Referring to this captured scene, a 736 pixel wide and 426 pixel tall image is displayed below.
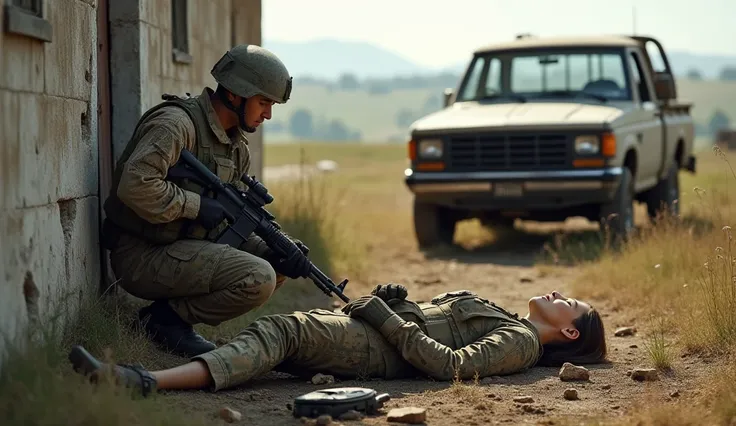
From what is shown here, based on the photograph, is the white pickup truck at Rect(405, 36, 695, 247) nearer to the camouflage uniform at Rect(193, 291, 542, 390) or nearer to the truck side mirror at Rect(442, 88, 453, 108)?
the truck side mirror at Rect(442, 88, 453, 108)

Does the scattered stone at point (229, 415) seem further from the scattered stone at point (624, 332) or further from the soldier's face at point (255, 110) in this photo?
the scattered stone at point (624, 332)

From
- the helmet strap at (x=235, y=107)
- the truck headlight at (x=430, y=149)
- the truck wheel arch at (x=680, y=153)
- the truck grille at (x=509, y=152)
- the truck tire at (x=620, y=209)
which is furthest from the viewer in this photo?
the truck wheel arch at (x=680, y=153)

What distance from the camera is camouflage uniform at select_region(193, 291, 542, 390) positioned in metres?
5.31

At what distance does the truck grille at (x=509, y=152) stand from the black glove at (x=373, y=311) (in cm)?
581

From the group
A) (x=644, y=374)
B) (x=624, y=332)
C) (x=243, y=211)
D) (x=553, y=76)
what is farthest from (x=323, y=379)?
(x=553, y=76)

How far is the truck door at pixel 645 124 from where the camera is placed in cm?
1193

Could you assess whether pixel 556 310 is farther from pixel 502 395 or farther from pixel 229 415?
pixel 229 415

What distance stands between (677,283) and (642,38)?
5493 millimetres

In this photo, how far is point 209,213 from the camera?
19.5 ft

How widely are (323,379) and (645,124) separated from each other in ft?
23.6

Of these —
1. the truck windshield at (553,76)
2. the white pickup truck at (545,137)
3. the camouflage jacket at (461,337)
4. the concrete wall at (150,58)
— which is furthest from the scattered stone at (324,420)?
the truck windshield at (553,76)

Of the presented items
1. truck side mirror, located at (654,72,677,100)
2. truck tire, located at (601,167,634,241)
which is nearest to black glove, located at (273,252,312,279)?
truck tire, located at (601,167,634,241)

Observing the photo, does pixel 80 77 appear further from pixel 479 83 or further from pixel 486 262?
pixel 479 83

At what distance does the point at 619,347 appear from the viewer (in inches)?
279
